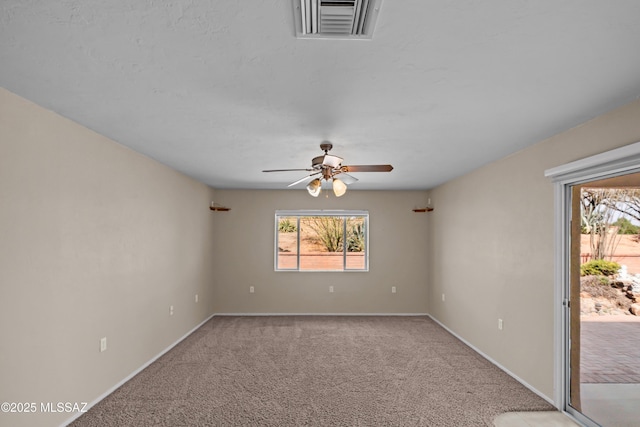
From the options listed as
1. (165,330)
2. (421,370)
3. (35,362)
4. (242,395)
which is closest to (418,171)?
(421,370)

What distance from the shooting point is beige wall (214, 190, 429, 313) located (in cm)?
700

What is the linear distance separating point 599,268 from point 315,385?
8.70 feet

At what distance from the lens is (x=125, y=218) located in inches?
150

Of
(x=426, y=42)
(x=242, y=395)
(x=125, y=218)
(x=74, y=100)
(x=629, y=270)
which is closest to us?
(x=426, y=42)

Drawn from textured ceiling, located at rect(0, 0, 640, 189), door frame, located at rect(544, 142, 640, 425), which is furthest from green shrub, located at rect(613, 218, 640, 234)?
textured ceiling, located at rect(0, 0, 640, 189)

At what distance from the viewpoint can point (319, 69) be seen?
2.01 metres

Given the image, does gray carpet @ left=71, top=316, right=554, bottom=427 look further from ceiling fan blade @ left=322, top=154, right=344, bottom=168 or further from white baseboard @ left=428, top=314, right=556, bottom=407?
ceiling fan blade @ left=322, top=154, right=344, bottom=168

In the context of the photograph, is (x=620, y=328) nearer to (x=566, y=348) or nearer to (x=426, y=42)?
(x=566, y=348)

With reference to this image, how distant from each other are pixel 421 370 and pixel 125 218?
3490 mm

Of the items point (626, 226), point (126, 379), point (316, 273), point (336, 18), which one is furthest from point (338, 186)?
point (316, 273)

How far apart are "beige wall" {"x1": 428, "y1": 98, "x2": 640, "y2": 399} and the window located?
1.88 metres

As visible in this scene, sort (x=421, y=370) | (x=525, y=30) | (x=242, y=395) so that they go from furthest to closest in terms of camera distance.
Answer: (x=421, y=370) → (x=242, y=395) → (x=525, y=30)

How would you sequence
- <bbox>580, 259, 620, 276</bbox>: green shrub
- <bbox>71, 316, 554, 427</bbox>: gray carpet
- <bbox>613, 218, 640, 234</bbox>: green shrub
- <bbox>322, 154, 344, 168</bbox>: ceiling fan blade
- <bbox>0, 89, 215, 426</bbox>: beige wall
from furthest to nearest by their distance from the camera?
<bbox>322, 154, 344, 168</bbox>: ceiling fan blade → <bbox>71, 316, 554, 427</bbox>: gray carpet → <bbox>580, 259, 620, 276</bbox>: green shrub → <bbox>613, 218, 640, 234</bbox>: green shrub → <bbox>0, 89, 215, 426</bbox>: beige wall

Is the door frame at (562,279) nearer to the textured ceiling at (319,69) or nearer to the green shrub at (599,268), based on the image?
the green shrub at (599,268)
